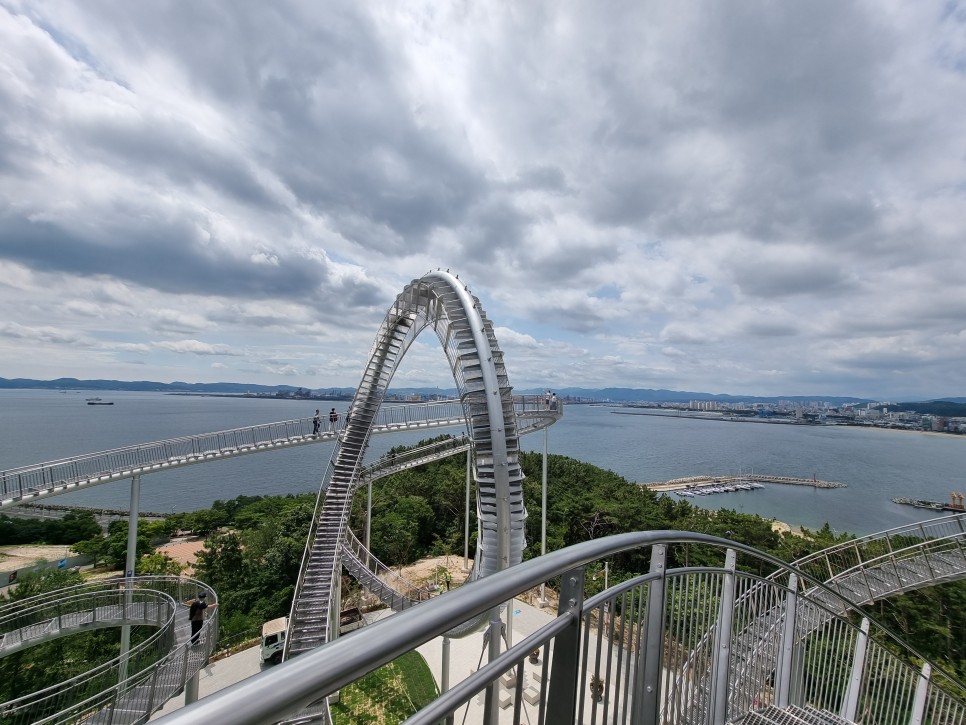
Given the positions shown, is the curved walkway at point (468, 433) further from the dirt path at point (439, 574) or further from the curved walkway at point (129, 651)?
the dirt path at point (439, 574)

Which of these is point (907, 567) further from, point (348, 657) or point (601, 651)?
point (348, 657)

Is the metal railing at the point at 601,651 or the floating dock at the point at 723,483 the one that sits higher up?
the metal railing at the point at 601,651

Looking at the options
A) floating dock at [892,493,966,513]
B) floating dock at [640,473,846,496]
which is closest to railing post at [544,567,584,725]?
floating dock at [640,473,846,496]

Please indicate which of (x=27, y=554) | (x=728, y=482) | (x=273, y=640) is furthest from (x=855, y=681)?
(x=728, y=482)

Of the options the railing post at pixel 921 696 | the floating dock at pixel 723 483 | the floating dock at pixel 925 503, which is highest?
the railing post at pixel 921 696

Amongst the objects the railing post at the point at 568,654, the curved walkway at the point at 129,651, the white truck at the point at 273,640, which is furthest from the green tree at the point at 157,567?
the railing post at the point at 568,654

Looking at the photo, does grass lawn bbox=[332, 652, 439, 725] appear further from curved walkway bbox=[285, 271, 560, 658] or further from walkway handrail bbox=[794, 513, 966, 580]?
walkway handrail bbox=[794, 513, 966, 580]
